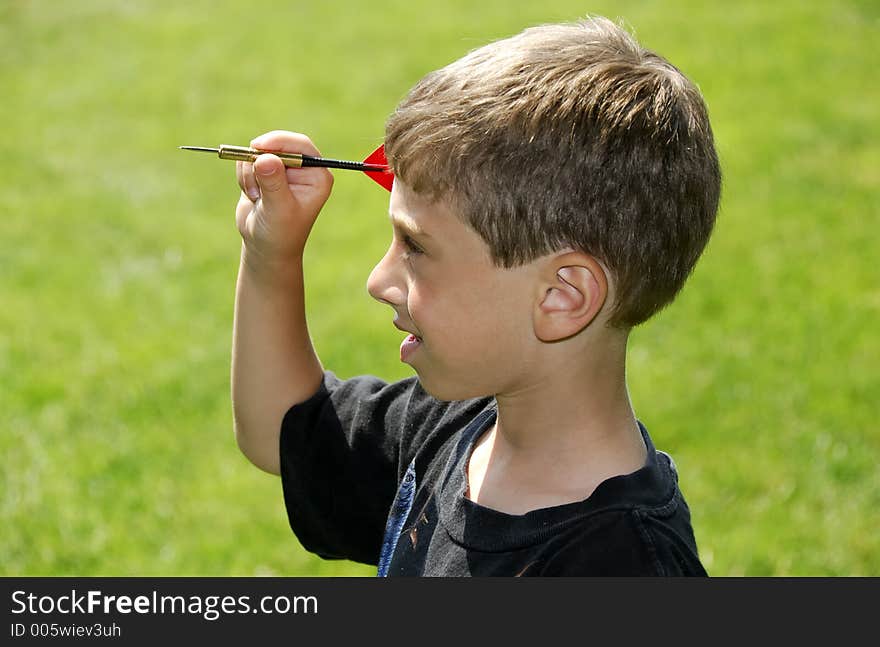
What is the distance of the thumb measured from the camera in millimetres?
1748

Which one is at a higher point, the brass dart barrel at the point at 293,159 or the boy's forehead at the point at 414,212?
the brass dart barrel at the point at 293,159

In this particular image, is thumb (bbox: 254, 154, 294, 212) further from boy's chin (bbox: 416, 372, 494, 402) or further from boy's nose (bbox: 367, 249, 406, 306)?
boy's chin (bbox: 416, 372, 494, 402)

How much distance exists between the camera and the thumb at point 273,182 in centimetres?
175

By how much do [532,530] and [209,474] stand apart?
249 cm

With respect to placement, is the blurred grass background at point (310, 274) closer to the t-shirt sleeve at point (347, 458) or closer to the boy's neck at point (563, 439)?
the t-shirt sleeve at point (347, 458)

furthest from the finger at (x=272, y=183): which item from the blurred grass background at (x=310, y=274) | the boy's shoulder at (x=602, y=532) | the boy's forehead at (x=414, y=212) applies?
the blurred grass background at (x=310, y=274)

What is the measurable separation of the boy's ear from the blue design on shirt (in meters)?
0.35

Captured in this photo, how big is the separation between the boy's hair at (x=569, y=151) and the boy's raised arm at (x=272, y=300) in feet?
0.87

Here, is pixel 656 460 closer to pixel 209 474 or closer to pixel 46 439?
pixel 209 474

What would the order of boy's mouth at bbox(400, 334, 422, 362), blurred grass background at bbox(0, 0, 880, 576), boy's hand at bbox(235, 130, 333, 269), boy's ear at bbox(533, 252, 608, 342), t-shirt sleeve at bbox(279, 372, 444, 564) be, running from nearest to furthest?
boy's ear at bbox(533, 252, 608, 342) → boy's mouth at bbox(400, 334, 422, 362) → boy's hand at bbox(235, 130, 333, 269) → t-shirt sleeve at bbox(279, 372, 444, 564) → blurred grass background at bbox(0, 0, 880, 576)

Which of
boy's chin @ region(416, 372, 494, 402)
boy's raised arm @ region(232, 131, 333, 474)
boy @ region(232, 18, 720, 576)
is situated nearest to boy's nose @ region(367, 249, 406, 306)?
boy @ region(232, 18, 720, 576)

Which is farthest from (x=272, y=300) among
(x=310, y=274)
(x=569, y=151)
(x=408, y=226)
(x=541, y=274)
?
(x=310, y=274)

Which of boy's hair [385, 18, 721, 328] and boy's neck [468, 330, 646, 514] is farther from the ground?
boy's hair [385, 18, 721, 328]

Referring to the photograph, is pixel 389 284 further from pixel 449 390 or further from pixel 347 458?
pixel 347 458
